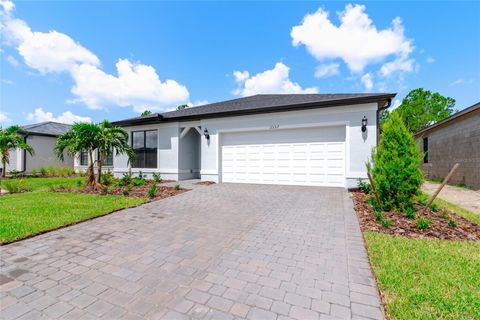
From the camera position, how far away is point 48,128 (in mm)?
19594

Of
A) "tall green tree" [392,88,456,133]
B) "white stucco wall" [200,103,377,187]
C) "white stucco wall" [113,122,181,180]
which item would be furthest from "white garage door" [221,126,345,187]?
"tall green tree" [392,88,456,133]

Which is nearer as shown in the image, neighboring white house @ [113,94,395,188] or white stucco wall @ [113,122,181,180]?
neighboring white house @ [113,94,395,188]

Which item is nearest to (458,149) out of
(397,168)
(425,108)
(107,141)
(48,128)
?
(397,168)

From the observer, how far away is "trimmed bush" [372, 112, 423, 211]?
5.21m

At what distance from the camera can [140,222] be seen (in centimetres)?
477

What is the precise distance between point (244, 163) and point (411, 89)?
36.8 m

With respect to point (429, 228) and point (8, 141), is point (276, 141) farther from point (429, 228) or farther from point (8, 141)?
point (8, 141)

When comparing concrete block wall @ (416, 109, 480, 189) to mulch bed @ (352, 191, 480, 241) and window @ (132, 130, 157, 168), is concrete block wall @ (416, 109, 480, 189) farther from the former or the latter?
window @ (132, 130, 157, 168)

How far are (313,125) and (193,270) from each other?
26.5 ft

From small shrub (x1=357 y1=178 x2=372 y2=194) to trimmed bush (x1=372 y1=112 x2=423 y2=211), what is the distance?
2.38 m

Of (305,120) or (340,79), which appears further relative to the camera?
(340,79)

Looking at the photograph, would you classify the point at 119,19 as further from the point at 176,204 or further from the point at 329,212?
the point at 329,212

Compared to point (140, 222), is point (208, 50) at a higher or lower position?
higher

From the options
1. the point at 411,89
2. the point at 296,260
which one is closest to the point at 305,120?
the point at 296,260
